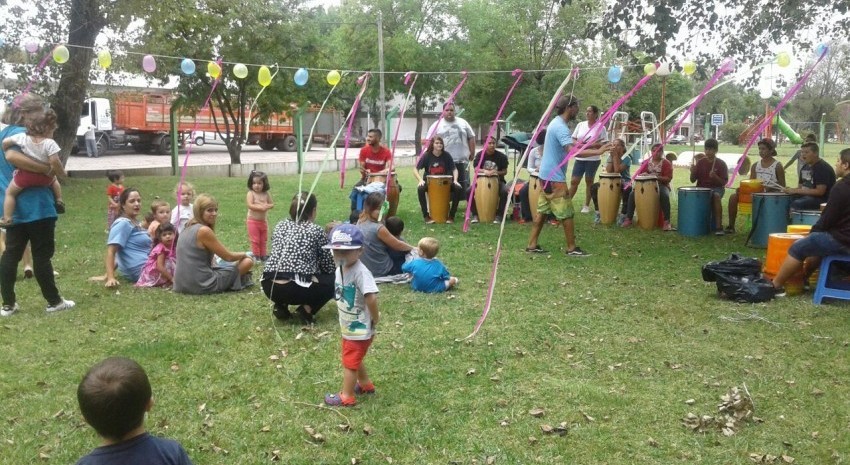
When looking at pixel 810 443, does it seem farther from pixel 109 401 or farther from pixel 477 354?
pixel 109 401

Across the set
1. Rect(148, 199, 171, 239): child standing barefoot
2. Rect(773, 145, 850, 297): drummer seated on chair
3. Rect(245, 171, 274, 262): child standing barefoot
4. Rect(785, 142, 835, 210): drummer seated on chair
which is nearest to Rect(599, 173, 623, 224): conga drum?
Rect(785, 142, 835, 210): drummer seated on chair

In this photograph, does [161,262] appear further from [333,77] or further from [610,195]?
[610,195]

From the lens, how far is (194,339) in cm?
585

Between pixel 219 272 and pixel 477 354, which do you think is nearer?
pixel 477 354

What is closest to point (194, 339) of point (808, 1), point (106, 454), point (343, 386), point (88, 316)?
point (88, 316)

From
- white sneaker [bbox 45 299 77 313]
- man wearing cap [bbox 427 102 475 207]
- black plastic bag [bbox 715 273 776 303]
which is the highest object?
man wearing cap [bbox 427 102 475 207]

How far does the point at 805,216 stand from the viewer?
29.5 ft

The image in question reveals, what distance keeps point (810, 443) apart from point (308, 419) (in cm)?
287

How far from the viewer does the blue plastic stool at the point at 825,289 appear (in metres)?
6.73

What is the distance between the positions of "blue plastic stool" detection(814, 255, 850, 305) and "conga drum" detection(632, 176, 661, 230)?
4.58 metres

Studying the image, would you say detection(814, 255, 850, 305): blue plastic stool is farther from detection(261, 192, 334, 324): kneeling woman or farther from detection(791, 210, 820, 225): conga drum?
detection(261, 192, 334, 324): kneeling woman

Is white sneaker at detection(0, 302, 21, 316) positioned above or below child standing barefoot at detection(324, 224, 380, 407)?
below

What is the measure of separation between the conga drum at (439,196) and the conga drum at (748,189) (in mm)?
4552

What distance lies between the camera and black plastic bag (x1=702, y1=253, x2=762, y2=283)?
713cm
